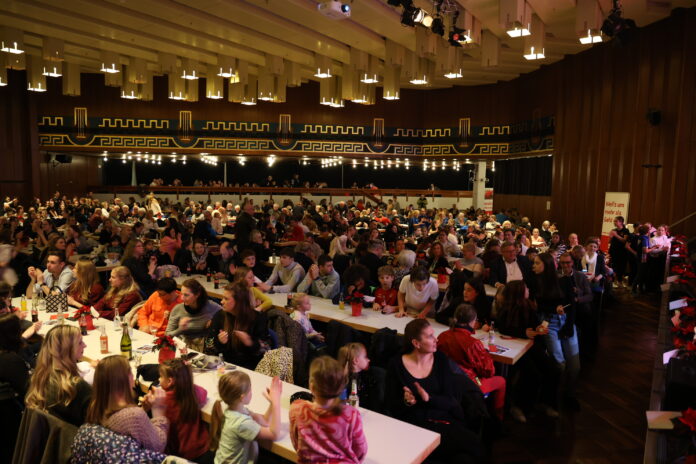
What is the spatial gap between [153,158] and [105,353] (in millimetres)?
18987

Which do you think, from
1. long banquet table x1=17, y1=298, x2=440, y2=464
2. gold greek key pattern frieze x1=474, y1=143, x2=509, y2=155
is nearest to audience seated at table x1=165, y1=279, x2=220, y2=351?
long banquet table x1=17, y1=298, x2=440, y2=464

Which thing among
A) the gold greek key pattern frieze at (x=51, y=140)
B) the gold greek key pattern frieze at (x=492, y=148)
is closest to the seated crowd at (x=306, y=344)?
the gold greek key pattern frieze at (x=492, y=148)

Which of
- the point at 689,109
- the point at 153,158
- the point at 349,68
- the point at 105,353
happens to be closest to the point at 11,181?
the point at 153,158

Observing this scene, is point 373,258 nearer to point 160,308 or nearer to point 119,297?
point 160,308

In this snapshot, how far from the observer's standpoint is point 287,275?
6594 millimetres

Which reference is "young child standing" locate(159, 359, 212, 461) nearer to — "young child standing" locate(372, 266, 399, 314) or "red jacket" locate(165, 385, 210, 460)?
"red jacket" locate(165, 385, 210, 460)

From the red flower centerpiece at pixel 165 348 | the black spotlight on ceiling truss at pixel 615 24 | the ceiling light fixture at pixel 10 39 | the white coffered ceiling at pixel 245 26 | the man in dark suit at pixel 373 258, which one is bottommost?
the red flower centerpiece at pixel 165 348

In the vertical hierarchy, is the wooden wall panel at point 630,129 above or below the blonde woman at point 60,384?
above

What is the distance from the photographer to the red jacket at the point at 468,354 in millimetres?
3920

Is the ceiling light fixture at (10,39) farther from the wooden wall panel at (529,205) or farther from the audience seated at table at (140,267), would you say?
the wooden wall panel at (529,205)

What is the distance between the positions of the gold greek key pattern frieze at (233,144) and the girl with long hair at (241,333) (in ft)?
55.1

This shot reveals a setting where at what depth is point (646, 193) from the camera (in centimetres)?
1143

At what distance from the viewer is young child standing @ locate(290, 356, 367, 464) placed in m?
2.57

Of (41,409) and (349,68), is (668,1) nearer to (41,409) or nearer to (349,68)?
(349,68)
